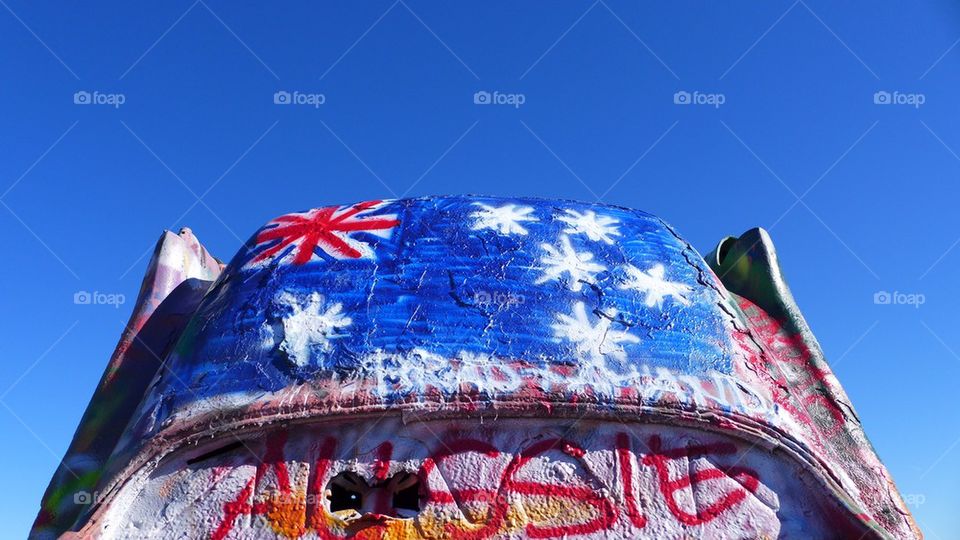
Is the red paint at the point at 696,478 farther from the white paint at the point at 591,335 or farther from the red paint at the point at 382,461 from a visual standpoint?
the red paint at the point at 382,461

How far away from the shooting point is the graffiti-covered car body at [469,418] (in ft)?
9.71

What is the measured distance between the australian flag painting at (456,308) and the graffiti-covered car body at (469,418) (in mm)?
11

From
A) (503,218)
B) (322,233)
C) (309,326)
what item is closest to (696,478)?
(503,218)

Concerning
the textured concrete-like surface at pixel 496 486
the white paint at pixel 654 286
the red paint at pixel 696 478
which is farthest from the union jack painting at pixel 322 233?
the red paint at pixel 696 478

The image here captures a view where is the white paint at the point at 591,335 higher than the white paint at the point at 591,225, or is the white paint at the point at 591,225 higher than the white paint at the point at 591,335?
the white paint at the point at 591,225

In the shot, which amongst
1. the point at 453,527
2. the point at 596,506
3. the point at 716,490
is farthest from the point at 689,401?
the point at 453,527

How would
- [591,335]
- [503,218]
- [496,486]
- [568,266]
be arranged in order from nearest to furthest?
[496,486] < [591,335] < [568,266] < [503,218]

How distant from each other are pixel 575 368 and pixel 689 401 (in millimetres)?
475

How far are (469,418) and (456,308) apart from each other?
0.55 meters

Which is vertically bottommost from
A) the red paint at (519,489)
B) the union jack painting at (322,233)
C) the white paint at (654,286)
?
the red paint at (519,489)

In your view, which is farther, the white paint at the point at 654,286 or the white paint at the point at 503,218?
the white paint at the point at 503,218

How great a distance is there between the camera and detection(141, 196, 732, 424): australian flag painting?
3137 millimetres

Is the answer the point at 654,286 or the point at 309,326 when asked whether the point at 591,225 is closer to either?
the point at 654,286

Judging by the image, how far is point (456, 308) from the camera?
3.37 metres
